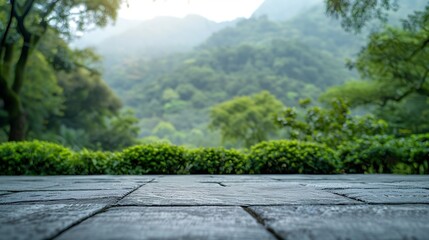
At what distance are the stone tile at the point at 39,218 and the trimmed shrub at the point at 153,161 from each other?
4.15 meters

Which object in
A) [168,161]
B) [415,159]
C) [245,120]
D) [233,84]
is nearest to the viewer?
[415,159]

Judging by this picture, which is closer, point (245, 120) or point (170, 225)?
point (170, 225)

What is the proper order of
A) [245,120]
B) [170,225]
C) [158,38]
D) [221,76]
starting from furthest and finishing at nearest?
[158,38]
[221,76]
[245,120]
[170,225]

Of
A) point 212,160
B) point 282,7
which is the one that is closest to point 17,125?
point 212,160

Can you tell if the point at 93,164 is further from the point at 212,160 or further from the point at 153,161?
the point at 212,160

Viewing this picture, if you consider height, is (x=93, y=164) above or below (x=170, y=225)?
above

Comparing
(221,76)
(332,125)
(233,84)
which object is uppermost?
(221,76)

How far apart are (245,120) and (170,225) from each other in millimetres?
21488

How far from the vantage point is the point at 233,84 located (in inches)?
1437

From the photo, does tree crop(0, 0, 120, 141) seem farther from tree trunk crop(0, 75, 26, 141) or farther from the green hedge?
the green hedge

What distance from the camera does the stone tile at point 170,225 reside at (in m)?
0.98

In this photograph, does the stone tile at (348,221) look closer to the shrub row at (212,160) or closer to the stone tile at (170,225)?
the stone tile at (170,225)

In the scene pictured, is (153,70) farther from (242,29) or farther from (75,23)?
(75,23)

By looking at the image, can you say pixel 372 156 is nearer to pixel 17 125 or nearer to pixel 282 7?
pixel 17 125
